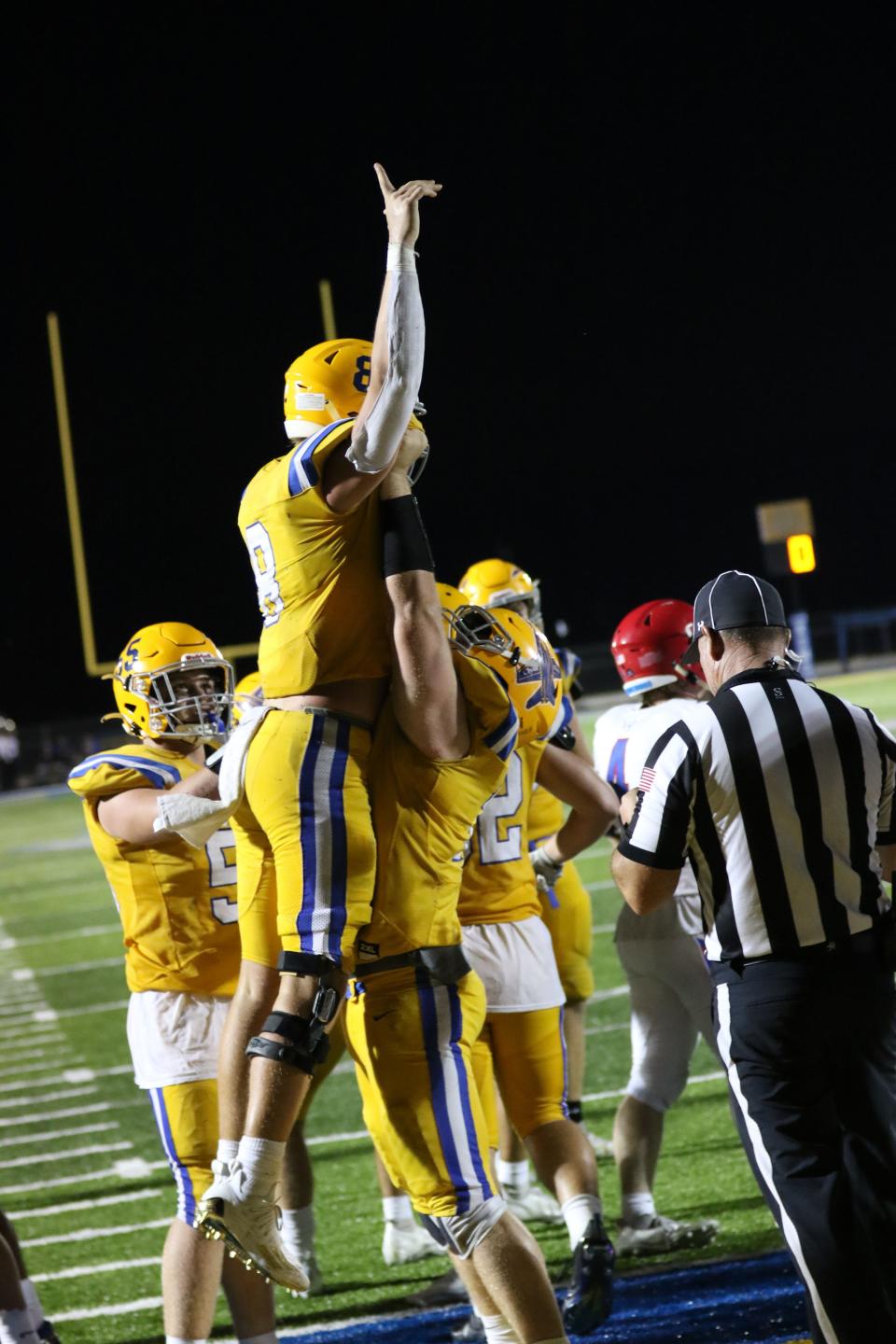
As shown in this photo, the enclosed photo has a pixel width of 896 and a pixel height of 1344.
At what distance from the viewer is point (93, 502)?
30.3m

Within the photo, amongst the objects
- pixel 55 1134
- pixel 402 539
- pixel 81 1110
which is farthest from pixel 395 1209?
pixel 81 1110

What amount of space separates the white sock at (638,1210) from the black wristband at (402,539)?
2456mm

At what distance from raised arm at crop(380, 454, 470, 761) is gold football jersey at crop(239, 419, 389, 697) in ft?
0.14

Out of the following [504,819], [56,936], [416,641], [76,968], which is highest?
[416,641]

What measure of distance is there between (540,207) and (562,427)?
17.4 metres

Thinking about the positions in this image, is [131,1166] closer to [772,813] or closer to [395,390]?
[772,813]

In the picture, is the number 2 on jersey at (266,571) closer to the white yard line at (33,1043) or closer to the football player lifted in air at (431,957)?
the football player lifted in air at (431,957)

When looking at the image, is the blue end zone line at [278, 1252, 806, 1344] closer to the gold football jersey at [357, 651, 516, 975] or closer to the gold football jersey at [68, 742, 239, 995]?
the gold football jersey at [68, 742, 239, 995]

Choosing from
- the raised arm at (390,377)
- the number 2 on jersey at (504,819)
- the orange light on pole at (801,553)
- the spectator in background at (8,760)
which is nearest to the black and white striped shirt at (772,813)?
the raised arm at (390,377)

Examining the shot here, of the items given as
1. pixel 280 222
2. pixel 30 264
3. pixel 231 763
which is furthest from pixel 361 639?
pixel 30 264

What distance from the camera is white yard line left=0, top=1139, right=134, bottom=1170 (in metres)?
6.77

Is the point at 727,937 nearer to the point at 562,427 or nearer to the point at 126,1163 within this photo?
the point at 126,1163

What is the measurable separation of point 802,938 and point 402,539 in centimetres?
106

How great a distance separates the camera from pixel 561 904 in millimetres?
5262
